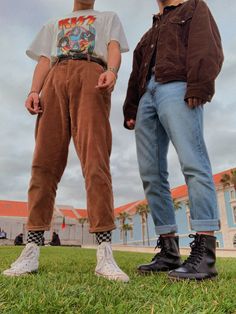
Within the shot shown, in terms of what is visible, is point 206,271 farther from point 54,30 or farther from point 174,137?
point 54,30

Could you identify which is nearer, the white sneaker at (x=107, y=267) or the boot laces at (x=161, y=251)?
the white sneaker at (x=107, y=267)

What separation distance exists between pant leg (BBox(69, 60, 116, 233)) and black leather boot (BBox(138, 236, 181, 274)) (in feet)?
1.74

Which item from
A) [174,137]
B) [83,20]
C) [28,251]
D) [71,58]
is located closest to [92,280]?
[28,251]

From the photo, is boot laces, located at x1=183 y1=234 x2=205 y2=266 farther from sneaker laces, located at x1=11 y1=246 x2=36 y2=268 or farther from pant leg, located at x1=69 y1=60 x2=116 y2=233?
sneaker laces, located at x1=11 y1=246 x2=36 y2=268

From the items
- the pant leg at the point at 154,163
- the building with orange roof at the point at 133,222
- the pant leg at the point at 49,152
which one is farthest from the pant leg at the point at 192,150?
the building with orange roof at the point at 133,222

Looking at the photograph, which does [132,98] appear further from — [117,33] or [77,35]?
[77,35]

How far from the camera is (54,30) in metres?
3.05

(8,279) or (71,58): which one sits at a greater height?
(71,58)

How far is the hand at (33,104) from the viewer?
109 inches

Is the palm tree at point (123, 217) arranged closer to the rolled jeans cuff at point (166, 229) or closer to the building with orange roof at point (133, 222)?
the building with orange roof at point (133, 222)

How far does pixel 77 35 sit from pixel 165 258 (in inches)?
79.6

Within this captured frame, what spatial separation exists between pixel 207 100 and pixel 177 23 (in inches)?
33.4

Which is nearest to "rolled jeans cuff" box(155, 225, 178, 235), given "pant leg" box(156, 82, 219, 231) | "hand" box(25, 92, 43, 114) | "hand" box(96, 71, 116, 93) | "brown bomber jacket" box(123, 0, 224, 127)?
"pant leg" box(156, 82, 219, 231)

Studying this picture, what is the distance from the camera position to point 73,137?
2.66 meters
